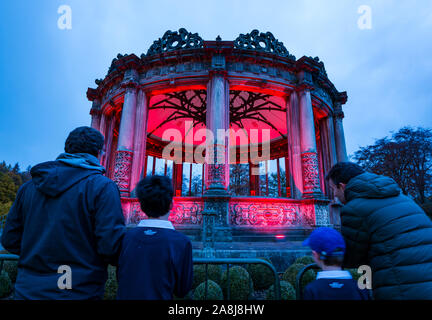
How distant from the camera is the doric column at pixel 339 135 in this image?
12.1m

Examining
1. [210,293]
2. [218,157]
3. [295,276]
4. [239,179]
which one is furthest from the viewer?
[239,179]

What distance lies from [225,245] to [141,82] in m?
8.69

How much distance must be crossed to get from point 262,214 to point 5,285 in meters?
7.32

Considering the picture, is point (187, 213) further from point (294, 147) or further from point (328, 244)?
point (328, 244)

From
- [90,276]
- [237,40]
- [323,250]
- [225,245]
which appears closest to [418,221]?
[323,250]

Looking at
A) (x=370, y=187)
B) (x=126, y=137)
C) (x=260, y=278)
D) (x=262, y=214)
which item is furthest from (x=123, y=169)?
(x=370, y=187)

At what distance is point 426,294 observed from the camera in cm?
147

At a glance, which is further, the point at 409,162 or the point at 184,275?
the point at 409,162

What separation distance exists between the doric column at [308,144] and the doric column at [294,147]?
192mm

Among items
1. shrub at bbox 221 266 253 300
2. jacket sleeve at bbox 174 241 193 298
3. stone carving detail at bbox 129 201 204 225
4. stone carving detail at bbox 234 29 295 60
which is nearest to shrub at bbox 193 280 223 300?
shrub at bbox 221 266 253 300

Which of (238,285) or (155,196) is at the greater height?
(155,196)

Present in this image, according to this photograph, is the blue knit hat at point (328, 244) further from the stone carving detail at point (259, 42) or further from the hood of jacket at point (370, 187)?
the stone carving detail at point (259, 42)

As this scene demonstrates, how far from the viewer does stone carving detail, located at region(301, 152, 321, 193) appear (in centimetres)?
900

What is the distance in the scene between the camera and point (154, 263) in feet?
4.52
